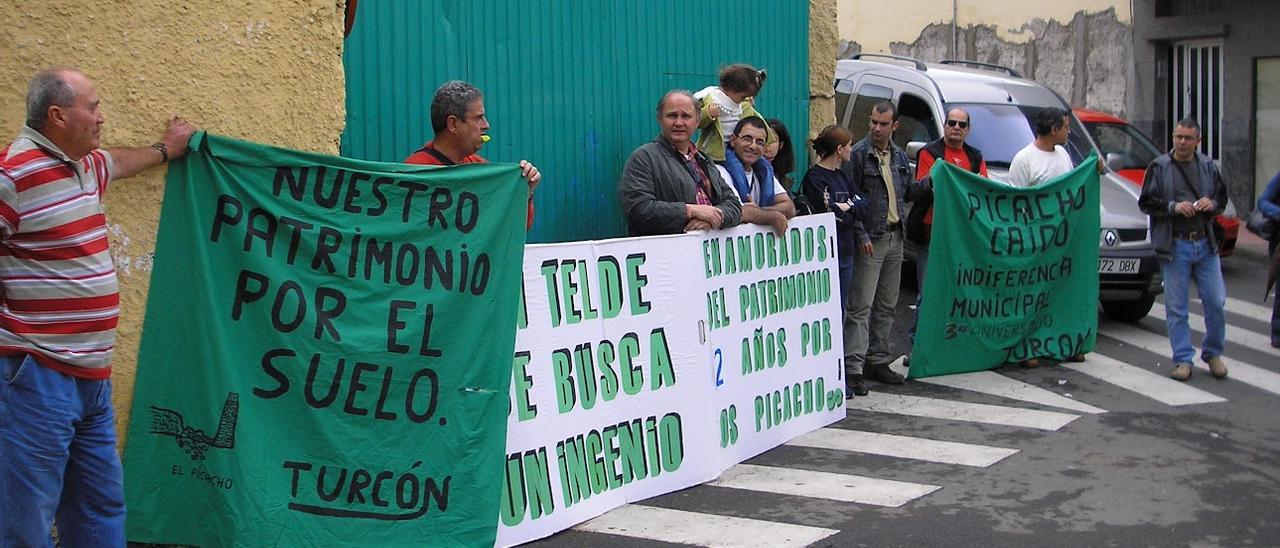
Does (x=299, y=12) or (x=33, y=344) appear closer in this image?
(x=33, y=344)

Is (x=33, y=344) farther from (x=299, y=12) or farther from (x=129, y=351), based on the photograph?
(x=299, y=12)

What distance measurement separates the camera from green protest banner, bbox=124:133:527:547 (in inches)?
213

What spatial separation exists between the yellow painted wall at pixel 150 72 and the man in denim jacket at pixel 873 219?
14.8ft

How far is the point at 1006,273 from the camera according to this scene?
10.4m

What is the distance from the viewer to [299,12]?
6.04m

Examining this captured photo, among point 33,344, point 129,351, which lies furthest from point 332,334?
point 33,344

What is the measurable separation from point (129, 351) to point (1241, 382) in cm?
759

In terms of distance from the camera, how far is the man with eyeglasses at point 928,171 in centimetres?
1015

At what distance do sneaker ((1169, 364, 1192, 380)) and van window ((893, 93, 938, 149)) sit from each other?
154 inches

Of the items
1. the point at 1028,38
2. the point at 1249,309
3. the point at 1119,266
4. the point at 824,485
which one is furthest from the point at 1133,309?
the point at 1028,38

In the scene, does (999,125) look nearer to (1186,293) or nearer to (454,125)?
(1186,293)


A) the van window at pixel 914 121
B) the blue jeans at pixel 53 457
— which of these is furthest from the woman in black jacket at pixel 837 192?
the blue jeans at pixel 53 457

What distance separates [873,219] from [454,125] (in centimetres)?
401

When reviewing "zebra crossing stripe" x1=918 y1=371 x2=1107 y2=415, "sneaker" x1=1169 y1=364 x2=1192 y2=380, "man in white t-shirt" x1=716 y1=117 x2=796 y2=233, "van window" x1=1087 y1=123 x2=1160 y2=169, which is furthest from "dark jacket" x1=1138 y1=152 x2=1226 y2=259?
"van window" x1=1087 y1=123 x2=1160 y2=169
